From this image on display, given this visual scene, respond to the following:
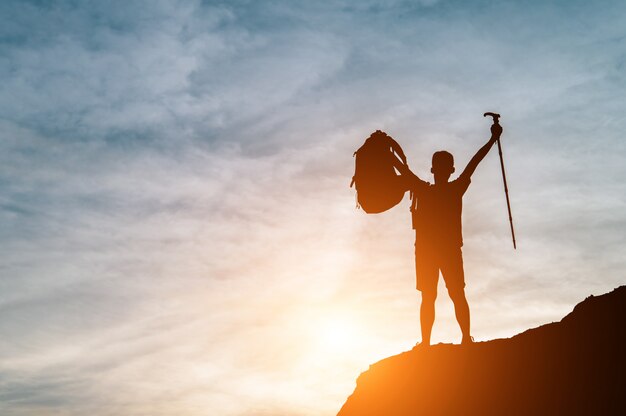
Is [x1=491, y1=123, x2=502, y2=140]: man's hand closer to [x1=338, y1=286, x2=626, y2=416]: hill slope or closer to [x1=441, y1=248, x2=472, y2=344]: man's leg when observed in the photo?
[x1=441, y1=248, x2=472, y2=344]: man's leg

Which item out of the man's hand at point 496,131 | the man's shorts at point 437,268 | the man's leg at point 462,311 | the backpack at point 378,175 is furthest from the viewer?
the backpack at point 378,175

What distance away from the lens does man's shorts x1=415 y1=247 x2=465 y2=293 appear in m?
11.0

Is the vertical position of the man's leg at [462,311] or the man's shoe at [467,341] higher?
the man's leg at [462,311]

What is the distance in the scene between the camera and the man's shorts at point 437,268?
11047 mm

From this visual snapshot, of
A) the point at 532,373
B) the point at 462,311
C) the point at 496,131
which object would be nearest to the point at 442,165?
the point at 496,131

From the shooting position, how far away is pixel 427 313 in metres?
11.3

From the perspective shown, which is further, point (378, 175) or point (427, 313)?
point (378, 175)

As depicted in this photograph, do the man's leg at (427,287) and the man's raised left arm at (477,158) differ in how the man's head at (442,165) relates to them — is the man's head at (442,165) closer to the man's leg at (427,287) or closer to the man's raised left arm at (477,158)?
the man's raised left arm at (477,158)

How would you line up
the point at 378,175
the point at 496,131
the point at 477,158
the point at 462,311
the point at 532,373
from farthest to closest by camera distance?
the point at 378,175 < the point at 496,131 < the point at 477,158 < the point at 462,311 < the point at 532,373

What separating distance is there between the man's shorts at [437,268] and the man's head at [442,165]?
1303mm

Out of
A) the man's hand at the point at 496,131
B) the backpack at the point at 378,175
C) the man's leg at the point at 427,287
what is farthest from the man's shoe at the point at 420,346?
the man's hand at the point at 496,131

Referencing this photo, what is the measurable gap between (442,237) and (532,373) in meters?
2.67

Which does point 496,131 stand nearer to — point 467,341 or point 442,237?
point 442,237

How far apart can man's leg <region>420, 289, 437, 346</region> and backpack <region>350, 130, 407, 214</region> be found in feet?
6.59
